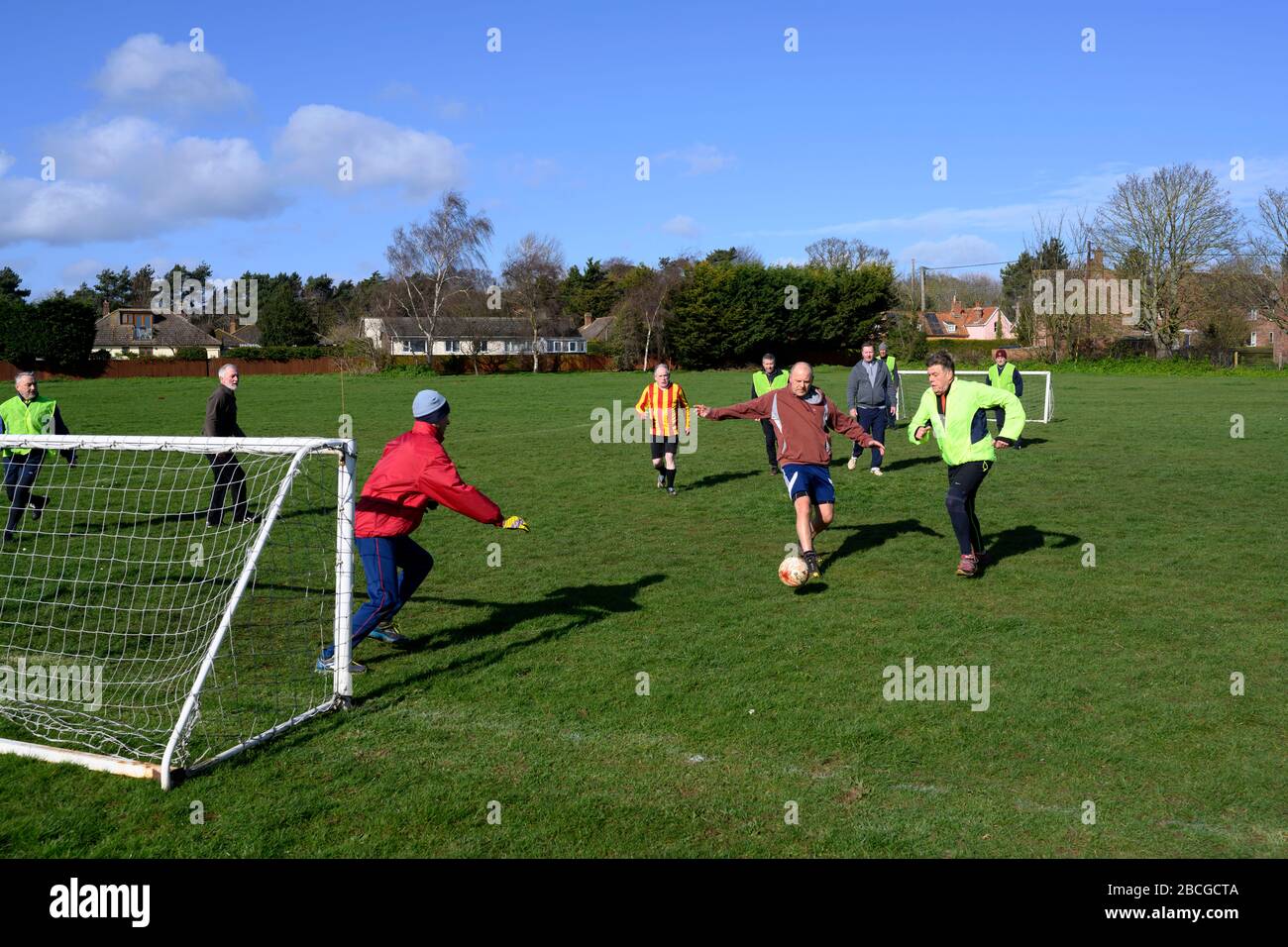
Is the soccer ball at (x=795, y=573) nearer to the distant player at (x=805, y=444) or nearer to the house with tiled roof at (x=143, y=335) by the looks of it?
the distant player at (x=805, y=444)

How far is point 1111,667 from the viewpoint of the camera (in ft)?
22.3

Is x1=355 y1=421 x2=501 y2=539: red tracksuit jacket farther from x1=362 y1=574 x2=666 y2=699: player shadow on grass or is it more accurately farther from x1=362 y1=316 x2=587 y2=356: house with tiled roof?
x1=362 y1=316 x2=587 y2=356: house with tiled roof

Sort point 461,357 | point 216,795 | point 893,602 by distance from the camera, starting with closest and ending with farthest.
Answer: point 216,795 → point 893,602 → point 461,357

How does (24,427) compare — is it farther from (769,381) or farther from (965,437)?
(769,381)

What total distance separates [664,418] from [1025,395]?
24957 mm

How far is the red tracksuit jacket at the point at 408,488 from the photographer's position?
6582mm

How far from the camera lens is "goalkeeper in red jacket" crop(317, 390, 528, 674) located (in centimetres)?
659

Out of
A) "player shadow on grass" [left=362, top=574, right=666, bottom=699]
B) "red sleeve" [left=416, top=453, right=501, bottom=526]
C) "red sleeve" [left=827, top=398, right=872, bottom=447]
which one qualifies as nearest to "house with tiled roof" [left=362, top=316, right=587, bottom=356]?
"red sleeve" [left=827, top=398, right=872, bottom=447]

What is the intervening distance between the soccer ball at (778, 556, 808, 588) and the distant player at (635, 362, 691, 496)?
596 cm

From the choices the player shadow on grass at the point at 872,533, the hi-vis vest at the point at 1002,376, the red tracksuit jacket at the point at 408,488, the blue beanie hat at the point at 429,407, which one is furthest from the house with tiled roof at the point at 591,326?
the red tracksuit jacket at the point at 408,488

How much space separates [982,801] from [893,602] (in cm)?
382

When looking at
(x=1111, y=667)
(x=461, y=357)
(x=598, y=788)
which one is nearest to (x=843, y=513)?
(x=1111, y=667)

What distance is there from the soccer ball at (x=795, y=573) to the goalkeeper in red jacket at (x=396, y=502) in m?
3.00
